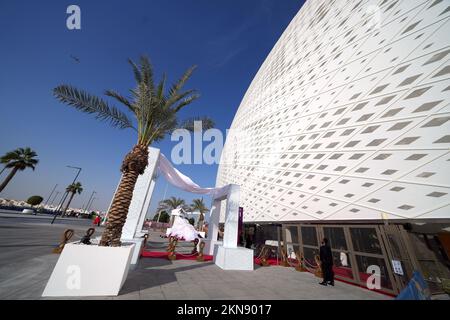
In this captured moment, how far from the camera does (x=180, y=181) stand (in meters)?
9.87

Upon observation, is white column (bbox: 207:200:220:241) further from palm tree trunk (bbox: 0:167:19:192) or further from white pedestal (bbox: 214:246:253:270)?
palm tree trunk (bbox: 0:167:19:192)

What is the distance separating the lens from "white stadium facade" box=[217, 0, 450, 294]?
21.2 ft

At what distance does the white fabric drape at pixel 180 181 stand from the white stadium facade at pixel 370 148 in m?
5.19

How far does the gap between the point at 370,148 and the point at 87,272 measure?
1088 centimetres

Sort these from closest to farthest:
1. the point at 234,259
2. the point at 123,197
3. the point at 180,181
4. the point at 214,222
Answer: the point at 123,197 → the point at 234,259 → the point at 180,181 → the point at 214,222

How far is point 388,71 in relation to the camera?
8.38 metres

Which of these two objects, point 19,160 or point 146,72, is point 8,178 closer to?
point 19,160

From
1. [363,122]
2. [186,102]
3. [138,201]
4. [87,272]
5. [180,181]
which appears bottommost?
[87,272]

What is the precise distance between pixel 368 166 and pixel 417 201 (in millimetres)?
2104

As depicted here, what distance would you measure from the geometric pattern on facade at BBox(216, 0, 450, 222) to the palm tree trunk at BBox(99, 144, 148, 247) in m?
9.20

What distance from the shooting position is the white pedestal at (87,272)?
3.07 m

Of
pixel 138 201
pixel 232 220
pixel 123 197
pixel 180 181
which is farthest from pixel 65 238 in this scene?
pixel 232 220
